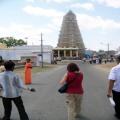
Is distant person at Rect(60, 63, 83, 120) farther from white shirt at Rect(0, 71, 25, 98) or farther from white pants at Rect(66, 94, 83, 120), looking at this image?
white shirt at Rect(0, 71, 25, 98)

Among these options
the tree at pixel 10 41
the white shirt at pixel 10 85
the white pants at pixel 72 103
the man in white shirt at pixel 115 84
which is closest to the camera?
the white shirt at pixel 10 85

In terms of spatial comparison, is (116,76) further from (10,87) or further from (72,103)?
(10,87)

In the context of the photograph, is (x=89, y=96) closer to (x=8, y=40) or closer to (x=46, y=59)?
(x=46, y=59)

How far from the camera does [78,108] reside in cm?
1131

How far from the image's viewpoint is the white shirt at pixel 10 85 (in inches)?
397

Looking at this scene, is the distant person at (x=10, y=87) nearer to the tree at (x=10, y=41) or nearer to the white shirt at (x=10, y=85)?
the white shirt at (x=10, y=85)

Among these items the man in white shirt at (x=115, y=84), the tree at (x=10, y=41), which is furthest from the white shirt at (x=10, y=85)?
the tree at (x=10, y=41)

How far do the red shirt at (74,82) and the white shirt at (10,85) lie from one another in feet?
3.70

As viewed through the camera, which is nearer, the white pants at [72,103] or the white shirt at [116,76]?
the white pants at [72,103]

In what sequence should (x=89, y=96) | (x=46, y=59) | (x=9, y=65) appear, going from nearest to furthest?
(x=9, y=65), (x=89, y=96), (x=46, y=59)

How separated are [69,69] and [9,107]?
5.30ft

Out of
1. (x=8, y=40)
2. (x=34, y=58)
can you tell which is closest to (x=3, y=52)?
(x=34, y=58)

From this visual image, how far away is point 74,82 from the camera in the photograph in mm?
10516

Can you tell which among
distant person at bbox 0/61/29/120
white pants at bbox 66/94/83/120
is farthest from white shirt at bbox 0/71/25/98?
white pants at bbox 66/94/83/120
